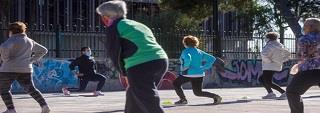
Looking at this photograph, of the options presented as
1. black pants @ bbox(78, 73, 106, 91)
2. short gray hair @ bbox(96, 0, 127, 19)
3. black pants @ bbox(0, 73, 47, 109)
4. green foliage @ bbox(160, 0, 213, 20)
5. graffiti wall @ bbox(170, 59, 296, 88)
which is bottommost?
graffiti wall @ bbox(170, 59, 296, 88)

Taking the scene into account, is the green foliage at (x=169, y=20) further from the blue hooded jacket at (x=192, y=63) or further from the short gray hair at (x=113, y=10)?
the short gray hair at (x=113, y=10)

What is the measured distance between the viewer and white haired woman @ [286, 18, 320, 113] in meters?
9.59

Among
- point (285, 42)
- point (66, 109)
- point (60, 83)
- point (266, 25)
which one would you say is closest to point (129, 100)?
point (66, 109)

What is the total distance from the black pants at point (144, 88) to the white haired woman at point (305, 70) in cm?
271

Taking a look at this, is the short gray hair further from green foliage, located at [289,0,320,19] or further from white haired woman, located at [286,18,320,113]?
green foliage, located at [289,0,320,19]

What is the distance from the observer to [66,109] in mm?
12906

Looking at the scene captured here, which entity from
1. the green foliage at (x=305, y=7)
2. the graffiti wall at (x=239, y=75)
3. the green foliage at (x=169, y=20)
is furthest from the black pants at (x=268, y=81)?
the green foliage at (x=305, y=7)

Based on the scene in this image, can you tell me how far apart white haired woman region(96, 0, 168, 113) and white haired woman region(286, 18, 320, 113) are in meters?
2.67

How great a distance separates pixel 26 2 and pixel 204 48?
13836 mm

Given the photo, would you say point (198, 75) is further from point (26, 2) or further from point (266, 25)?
point (266, 25)

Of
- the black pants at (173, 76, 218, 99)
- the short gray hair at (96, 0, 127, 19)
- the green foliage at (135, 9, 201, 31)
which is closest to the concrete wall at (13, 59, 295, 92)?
the black pants at (173, 76, 218, 99)

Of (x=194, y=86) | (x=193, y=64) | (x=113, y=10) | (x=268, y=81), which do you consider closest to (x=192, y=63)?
(x=193, y=64)

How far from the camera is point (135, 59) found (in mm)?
7500

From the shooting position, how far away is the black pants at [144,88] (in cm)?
746
